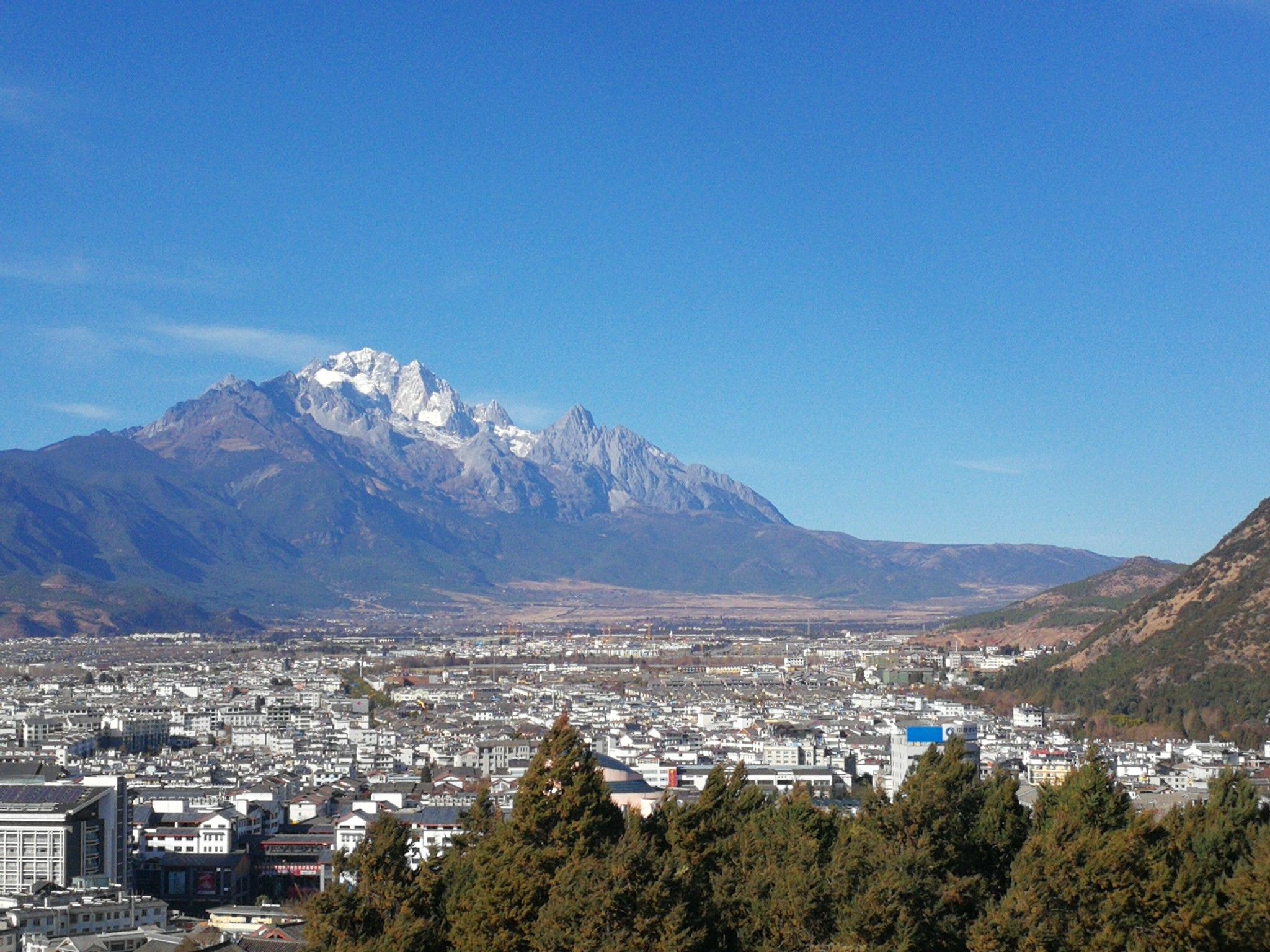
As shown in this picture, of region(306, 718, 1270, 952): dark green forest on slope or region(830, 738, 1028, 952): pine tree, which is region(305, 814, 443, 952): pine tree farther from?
region(830, 738, 1028, 952): pine tree

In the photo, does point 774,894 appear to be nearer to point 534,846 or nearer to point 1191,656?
point 534,846

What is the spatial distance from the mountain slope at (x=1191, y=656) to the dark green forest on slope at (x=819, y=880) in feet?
152

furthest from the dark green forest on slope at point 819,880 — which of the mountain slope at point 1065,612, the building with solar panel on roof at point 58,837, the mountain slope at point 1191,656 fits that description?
the mountain slope at point 1065,612

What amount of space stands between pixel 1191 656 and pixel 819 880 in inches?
2393

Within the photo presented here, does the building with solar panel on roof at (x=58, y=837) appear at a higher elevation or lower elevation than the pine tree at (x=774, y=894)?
lower

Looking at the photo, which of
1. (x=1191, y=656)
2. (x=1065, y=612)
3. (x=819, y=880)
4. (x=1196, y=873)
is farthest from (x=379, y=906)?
(x=1065, y=612)

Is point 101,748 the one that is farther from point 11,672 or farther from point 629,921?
point 629,921

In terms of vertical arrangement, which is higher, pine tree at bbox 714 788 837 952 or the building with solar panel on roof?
pine tree at bbox 714 788 837 952

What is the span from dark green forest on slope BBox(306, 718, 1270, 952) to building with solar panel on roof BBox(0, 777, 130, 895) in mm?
16833

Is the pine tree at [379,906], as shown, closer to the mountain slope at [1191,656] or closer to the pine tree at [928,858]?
the pine tree at [928,858]

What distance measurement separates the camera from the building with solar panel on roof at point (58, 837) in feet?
131

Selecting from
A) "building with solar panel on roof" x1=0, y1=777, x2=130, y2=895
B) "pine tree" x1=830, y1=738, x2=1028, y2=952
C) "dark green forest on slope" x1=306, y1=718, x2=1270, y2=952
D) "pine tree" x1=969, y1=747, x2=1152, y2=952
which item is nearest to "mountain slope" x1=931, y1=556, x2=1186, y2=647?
"building with solar panel on roof" x1=0, y1=777, x2=130, y2=895

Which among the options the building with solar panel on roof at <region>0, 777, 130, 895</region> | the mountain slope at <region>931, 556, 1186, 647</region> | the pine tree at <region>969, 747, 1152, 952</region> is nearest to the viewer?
the pine tree at <region>969, 747, 1152, 952</region>

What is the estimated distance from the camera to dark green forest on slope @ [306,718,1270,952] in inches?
859
